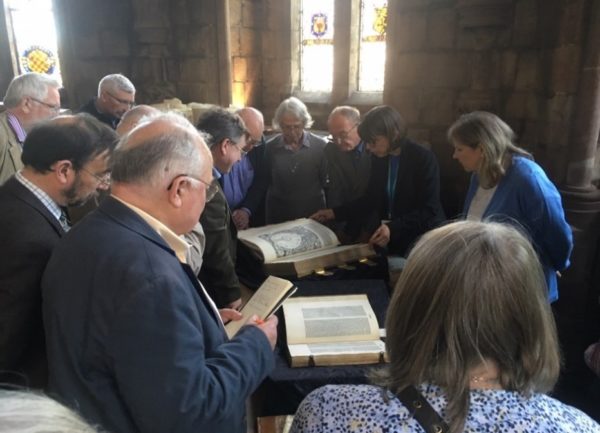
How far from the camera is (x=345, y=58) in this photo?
612 centimetres

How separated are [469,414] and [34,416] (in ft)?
2.43

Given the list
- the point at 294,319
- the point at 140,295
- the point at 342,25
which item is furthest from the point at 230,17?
the point at 140,295

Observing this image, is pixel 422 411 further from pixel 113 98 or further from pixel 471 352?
pixel 113 98

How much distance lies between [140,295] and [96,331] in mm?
142

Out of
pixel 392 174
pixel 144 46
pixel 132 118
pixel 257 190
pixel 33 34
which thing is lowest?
pixel 257 190

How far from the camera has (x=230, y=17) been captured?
618cm

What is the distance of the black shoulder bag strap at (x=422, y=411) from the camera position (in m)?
0.93

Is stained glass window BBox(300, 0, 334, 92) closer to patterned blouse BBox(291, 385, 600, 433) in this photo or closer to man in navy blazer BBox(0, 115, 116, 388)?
man in navy blazer BBox(0, 115, 116, 388)

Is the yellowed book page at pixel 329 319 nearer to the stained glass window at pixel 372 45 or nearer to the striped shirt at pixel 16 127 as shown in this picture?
the striped shirt at pixel 16 127

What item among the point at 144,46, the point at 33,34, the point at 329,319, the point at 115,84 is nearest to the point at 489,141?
the point at 329,319

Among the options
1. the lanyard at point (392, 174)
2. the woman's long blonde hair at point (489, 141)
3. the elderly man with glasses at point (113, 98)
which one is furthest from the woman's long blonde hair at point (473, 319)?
the elderly man with glasses at point (113, 98)

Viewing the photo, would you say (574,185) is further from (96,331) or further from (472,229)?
(96,331)

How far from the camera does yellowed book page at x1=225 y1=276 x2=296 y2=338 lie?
5.80ft

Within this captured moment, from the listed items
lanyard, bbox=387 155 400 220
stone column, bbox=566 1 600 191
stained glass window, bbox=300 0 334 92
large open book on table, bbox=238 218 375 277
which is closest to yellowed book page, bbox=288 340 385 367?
large open book on table, bbox=238 218 375 277
